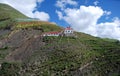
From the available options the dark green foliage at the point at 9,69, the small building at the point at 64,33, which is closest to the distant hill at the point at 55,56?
the dark green foliage at the point at 9,69

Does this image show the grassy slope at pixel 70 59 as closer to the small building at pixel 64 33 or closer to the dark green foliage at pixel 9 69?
the dark green foliage at pixel 9 69

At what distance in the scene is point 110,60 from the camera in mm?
108438

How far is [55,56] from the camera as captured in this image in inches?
4429

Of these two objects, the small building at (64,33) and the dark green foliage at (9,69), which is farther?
the small building at (64,33)

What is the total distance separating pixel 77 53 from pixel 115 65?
13790 mm

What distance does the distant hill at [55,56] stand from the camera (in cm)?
10556

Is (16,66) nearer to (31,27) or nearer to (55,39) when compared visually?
(55,39)

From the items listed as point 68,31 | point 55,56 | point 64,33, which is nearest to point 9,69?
point 55,56

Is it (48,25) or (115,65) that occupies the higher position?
(48,25)

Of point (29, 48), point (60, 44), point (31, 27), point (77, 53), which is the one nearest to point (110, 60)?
point (77, 53)

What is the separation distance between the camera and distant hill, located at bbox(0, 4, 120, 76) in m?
106

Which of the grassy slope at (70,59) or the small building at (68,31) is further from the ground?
the small building at (68,31)

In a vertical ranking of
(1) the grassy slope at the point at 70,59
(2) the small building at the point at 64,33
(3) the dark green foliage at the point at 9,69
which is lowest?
(3) the dark green foliage at the point at 9,69

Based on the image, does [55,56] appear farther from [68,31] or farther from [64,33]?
[68,31]
